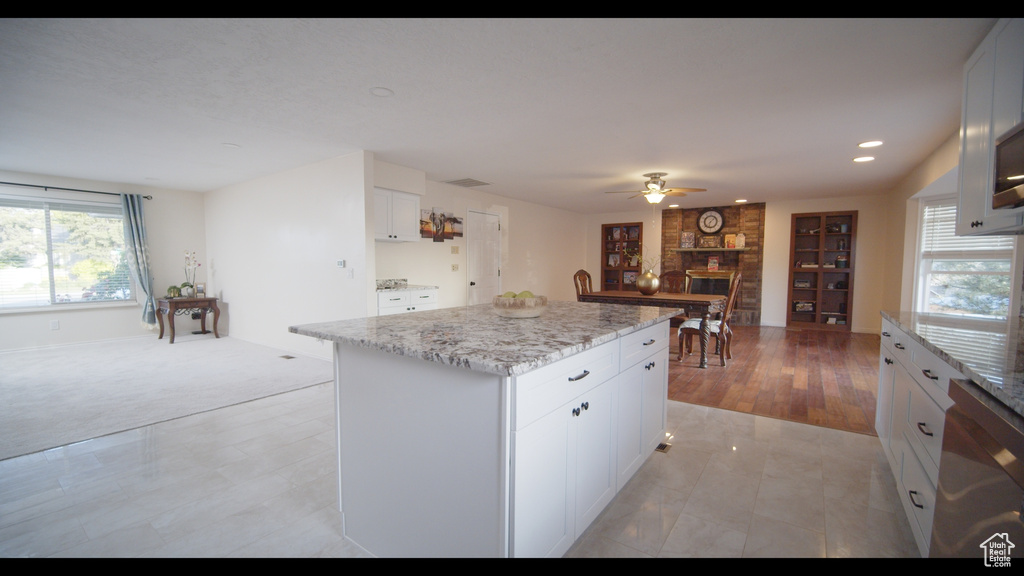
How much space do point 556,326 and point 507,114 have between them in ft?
6.20

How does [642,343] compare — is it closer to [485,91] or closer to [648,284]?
[485,91]

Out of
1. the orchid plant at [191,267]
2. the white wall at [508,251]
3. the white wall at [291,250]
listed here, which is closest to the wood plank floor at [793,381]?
the white wall at [508,251]

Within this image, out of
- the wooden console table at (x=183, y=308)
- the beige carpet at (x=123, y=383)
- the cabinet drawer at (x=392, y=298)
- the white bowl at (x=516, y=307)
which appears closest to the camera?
the white bowl at (x=516, y=307)

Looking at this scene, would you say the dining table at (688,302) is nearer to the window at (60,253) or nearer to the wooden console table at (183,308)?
the wooden console table at (183,308)

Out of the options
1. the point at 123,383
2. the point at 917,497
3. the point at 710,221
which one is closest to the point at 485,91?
the point at 917,497

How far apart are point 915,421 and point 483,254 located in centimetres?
556

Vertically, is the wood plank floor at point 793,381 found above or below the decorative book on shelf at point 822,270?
below

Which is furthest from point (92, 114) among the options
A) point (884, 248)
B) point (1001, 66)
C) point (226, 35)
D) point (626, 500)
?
point (884, 248)

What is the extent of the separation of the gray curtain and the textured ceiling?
1.13m

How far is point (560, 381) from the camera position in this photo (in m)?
1.42

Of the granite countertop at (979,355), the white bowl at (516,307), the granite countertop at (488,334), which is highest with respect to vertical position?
the white bowl at (516,307)

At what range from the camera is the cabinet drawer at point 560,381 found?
1.23 metres

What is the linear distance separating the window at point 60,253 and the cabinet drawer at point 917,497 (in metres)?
8.42

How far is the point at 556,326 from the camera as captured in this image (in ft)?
6.12
